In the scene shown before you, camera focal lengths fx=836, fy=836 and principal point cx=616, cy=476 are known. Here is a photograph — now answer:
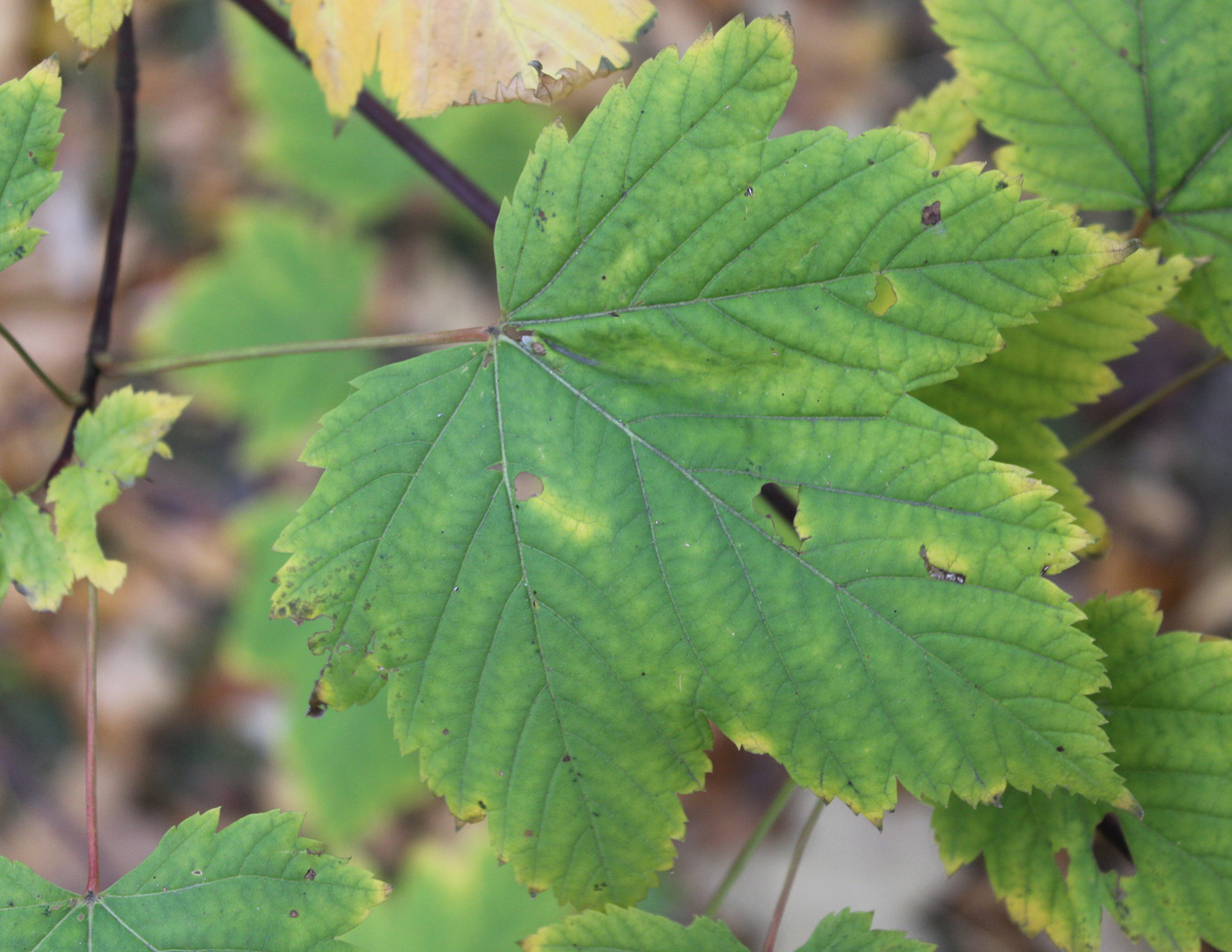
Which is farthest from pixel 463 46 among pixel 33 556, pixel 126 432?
pixel 33 556

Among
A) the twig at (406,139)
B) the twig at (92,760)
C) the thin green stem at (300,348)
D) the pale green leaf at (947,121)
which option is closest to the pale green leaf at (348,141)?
the twig at (406,139)

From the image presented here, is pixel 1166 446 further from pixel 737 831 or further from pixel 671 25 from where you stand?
pixel 671 25

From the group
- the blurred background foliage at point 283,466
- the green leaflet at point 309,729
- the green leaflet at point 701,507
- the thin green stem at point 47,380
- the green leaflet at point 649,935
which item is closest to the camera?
the green leaflet at point 701,507

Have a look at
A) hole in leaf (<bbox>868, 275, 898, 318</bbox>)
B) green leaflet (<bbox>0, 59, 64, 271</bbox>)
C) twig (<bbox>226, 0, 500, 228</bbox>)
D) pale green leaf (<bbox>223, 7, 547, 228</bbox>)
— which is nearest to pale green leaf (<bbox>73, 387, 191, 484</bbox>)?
green leaflet (<bbox>0, 59, 64, 271</bbox>)

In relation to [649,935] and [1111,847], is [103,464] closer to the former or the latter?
[649,935]

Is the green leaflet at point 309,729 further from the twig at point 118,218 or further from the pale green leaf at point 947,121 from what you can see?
the pale green leaf at point 947,121

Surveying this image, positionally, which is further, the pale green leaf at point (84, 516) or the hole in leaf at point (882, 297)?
the pale green leaf at point (84, 516)
